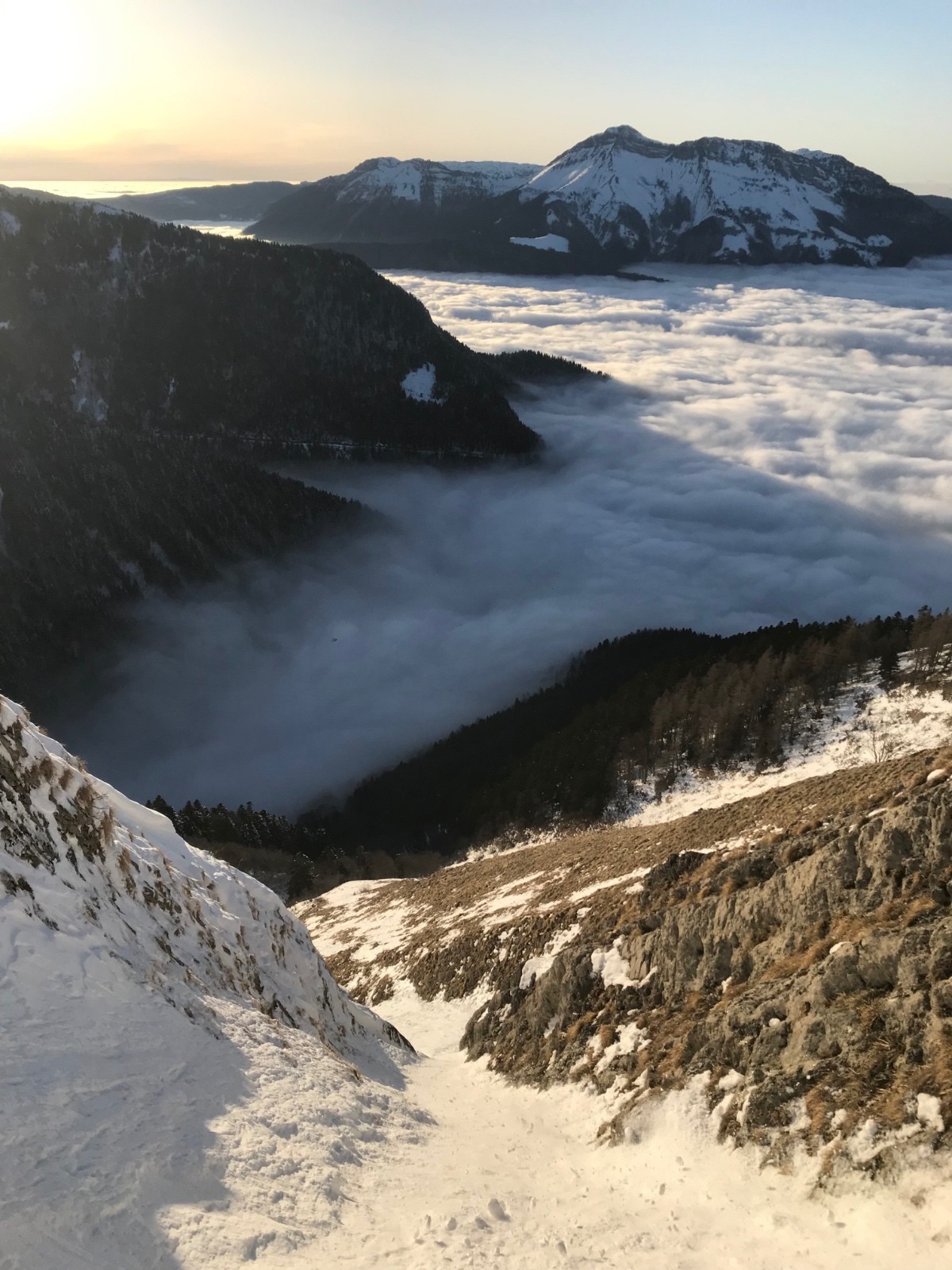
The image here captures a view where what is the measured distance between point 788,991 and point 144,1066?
53.4 ft

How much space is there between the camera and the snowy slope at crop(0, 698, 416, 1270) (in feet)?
42.1

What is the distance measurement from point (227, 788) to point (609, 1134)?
142m

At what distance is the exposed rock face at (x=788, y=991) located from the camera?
1521 centimetres

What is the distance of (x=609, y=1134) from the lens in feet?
64.9

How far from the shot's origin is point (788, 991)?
61.7ft

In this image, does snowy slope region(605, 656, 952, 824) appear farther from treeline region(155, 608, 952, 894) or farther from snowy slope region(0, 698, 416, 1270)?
snowy slope region(0, 698, 416, 1270)

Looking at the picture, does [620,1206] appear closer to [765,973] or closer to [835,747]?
[765,973]

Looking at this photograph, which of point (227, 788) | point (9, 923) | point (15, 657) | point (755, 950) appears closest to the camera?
point (9, 923)

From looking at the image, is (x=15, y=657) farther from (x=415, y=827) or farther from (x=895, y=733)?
(x=895, y=733)

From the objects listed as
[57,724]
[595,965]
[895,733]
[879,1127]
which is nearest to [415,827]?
[895,733]

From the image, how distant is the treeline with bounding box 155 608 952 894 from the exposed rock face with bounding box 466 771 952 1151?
4943 centimetres

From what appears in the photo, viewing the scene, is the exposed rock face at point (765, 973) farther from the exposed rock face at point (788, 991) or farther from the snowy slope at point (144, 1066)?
the snowy slope at point (144, 1066)

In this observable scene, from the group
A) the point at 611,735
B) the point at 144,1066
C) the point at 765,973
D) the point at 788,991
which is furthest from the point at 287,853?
the point at 788,991

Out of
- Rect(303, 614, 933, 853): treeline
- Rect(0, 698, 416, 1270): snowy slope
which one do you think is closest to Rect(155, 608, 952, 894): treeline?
Rect(303, 614, 933, 853): treeline
